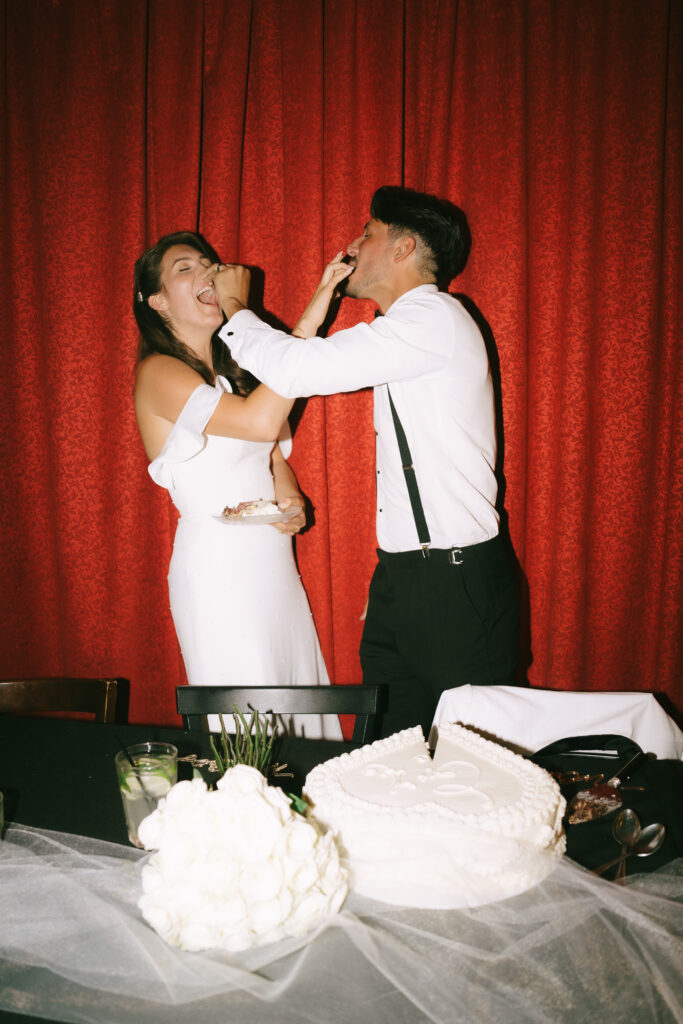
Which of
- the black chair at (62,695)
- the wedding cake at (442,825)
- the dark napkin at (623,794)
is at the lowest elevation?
the black chair at (62,695)

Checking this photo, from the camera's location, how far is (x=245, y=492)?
6.39 ft

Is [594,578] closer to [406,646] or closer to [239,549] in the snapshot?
[406,646]

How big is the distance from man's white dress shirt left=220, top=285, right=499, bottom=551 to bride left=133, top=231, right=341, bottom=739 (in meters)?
0.16

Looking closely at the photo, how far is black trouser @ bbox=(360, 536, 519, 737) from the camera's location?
5.75 feet

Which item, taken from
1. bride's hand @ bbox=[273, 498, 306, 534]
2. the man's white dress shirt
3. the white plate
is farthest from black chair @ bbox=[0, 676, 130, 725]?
the man's white dress shirt

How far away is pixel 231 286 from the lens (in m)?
1.93

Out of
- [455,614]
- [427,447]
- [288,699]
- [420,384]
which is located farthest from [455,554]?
[288,699]

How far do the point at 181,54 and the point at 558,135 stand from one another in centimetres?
135

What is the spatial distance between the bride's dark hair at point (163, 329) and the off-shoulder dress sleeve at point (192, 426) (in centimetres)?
27

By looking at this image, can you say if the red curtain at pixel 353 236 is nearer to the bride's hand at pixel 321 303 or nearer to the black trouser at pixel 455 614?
the bride's hand at pixel 321 303

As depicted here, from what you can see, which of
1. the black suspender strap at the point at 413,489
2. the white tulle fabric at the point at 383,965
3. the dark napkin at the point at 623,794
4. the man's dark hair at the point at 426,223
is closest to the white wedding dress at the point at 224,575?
the black suspender strap at the point at 413,489

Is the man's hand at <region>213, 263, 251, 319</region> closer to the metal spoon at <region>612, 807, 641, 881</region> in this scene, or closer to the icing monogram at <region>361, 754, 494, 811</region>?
the icing monogram at <region>361, 754, 494, 811</region>

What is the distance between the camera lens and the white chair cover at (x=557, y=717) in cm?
132

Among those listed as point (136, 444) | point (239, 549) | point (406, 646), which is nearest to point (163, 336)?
point (136, 444)
